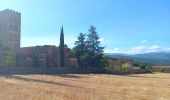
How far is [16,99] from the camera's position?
45.8ft

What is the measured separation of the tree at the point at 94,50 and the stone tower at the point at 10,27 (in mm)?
28222

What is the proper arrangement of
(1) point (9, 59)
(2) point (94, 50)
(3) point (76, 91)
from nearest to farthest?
1. (3) point (76, 91)
2. (1) point (9, 59)
3. (2) point (94, 50)

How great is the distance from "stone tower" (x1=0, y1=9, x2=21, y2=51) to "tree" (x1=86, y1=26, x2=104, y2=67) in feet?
92.6

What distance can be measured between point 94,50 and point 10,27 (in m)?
34.8

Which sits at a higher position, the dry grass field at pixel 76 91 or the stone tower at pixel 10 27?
the stone tower at pixel 10 27

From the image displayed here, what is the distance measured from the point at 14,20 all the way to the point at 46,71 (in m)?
45.1

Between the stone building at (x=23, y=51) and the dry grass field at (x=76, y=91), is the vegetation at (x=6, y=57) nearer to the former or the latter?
the stone building at (x=23, y=51)

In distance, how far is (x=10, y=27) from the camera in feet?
293

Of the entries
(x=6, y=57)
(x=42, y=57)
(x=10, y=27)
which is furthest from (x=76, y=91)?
(x=10, y=27)

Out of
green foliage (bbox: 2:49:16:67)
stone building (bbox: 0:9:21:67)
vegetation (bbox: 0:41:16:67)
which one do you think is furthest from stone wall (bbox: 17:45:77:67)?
stone building (bbox: 0:9:21:67)

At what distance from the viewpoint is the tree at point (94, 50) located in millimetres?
65062

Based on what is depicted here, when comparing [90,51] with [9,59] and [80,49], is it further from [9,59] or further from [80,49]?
[9,59]

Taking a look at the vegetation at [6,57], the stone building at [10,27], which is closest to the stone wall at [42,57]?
the vegetation at [6,57]

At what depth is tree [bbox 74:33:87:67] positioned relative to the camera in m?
65.6
